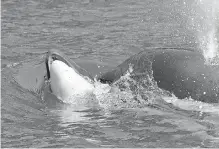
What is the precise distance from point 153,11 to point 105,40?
221cm

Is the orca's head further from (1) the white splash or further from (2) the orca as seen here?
(1) the white splash

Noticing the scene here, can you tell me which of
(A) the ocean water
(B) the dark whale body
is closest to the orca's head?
(A) the ocean water

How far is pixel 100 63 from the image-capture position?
10.4 metres

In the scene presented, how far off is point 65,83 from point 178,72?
164 cm

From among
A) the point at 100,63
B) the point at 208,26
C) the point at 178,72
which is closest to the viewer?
the point at 178,72

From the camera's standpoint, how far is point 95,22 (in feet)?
43.4

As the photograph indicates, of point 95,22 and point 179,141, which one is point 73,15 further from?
point 179,141

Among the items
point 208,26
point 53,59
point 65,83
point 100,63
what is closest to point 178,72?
point 65,83

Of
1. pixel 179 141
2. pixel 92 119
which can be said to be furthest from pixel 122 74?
pixel 179 141

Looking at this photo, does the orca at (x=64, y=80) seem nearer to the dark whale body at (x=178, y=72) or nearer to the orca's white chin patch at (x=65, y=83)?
the orca's white chin patch at (x=65, y=83)

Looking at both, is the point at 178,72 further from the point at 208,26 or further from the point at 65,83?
the point at 208,26

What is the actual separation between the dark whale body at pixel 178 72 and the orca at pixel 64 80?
488 mm

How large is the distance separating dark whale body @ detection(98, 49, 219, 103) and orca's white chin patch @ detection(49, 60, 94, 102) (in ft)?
1.71

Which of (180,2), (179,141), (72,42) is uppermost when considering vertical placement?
(180,2)
